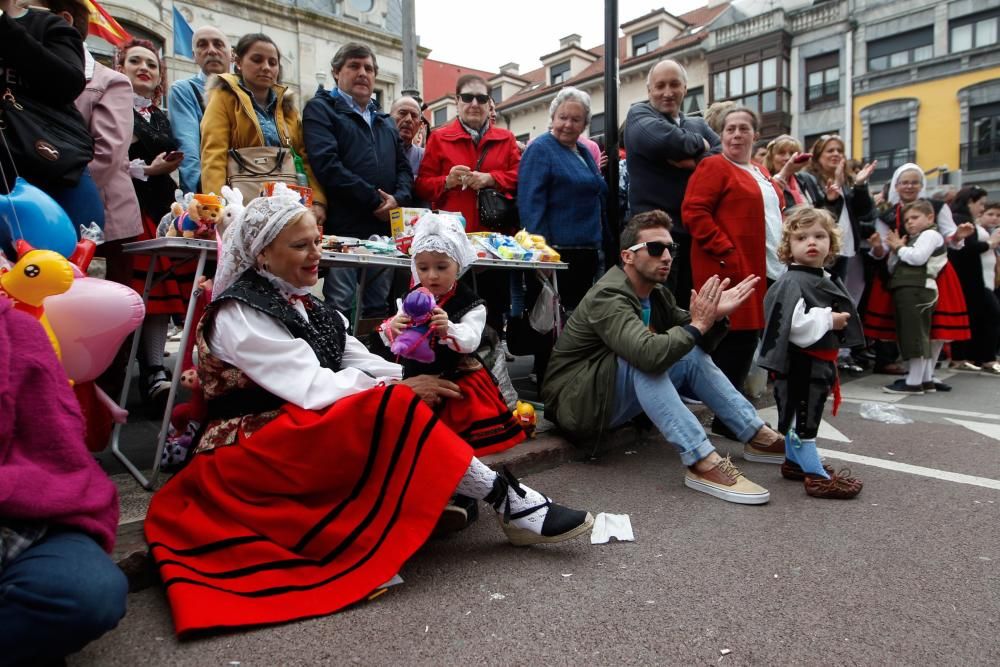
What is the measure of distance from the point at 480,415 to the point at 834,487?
167cm

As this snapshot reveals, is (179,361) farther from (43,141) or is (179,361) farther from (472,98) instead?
(472,98)

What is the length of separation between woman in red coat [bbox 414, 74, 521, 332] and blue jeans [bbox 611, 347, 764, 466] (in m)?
1.62

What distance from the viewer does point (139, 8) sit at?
57.7 ft

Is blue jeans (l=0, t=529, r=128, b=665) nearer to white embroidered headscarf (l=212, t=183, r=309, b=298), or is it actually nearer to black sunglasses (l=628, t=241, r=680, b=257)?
white embroidered headscarf (l=212, t=183, r=309, b=298)

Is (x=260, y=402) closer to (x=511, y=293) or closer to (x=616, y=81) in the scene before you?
(x=511, y=293)

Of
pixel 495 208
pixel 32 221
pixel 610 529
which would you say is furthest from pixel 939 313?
pixel 32 221

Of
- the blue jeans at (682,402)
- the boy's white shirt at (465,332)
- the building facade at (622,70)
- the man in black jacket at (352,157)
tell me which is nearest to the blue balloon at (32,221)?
the boy's white shirt at (465,332)

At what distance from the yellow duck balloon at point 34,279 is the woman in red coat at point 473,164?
3.09 meters

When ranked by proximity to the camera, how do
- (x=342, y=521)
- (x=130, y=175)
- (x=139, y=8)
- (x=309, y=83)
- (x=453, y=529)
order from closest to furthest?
(x=342, y=521) < (x=453, y=529) < (x=130, y=175) < (x=139, y=8) < (x=309, y=83)

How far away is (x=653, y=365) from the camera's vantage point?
3.12 meters

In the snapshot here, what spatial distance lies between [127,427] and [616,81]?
388cm

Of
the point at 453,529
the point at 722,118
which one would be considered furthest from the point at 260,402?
the point at 722,118

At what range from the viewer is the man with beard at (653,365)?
120 inches

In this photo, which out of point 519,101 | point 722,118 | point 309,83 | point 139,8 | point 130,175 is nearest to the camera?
point 130,175
